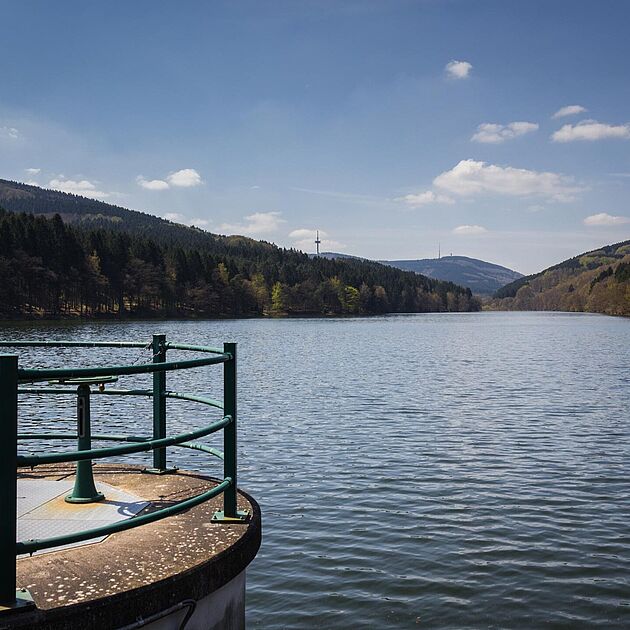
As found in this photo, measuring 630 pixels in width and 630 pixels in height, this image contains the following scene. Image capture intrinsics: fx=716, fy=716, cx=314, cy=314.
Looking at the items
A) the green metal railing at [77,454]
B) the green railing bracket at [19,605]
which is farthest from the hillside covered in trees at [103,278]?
the green railing bracket at [19,605]

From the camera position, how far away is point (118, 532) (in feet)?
17.8

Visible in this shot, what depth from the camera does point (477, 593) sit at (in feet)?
29.6

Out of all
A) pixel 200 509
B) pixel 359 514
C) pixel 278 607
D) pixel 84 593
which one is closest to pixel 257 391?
pixel 359 514

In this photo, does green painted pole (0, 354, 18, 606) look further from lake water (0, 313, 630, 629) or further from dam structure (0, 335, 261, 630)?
lake water (0, 313, 630, 629)

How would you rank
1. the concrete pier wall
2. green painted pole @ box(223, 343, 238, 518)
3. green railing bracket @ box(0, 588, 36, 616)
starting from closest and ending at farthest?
green railing bracket @ box(0, 588, 36, 616) → the concrete pier wall → green painted pole @ box(223, 343, 238, 518)

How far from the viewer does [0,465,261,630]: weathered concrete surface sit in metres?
4.27

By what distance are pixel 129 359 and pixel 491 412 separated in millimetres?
29167

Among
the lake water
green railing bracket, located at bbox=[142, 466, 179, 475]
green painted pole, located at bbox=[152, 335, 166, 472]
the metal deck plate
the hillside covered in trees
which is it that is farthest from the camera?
the hillside covered in trees

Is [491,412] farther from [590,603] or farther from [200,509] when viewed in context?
[200,509]

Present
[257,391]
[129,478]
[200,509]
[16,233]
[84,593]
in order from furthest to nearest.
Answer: [16,233], [257,391], [129,478], [200,509], [84,593]

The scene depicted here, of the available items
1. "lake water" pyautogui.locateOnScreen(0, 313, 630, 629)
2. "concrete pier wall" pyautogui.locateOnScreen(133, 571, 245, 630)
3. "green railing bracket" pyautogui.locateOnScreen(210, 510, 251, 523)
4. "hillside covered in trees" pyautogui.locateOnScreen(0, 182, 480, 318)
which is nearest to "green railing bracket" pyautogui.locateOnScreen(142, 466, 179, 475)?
"green railing bracket" pyautogui.locateOnScreen(210, 510, 251, 523)

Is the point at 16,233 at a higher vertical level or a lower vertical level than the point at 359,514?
higher

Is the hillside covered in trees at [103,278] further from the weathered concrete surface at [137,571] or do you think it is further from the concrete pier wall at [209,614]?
the concrete pier wall at [209,614]

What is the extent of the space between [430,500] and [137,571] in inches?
362
